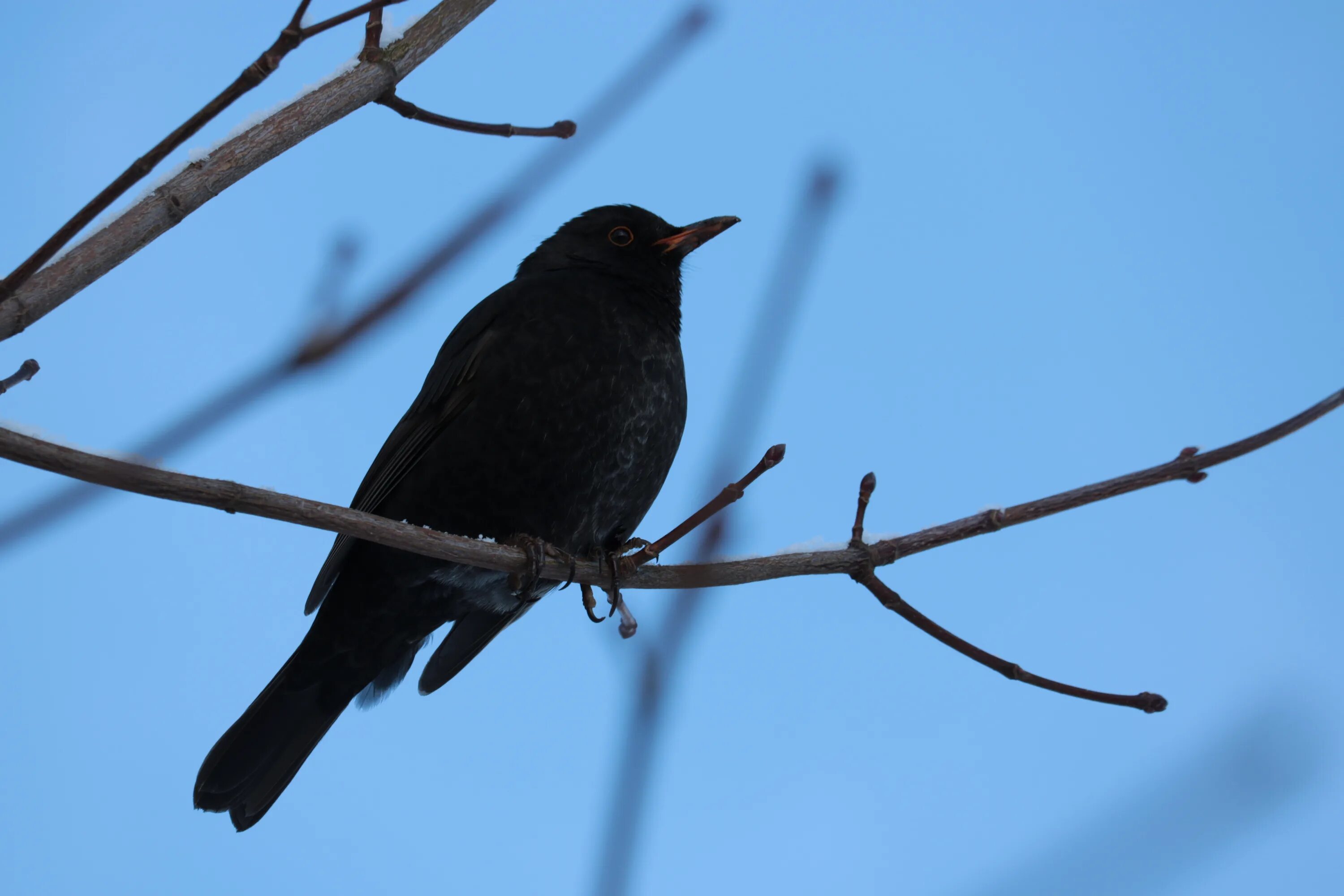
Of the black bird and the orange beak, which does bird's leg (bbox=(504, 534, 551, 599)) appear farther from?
the orange beak

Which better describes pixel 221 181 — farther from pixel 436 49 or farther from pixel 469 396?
pixel 469 396

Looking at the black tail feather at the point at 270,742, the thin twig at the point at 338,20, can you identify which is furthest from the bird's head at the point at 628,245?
the thin twig at the point at 338,20

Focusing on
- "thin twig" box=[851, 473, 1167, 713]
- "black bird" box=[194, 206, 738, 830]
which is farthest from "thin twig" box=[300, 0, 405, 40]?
"black bird" box=[194, 206, 738, 830]

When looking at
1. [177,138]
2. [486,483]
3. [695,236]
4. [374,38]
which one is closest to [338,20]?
[177,138]

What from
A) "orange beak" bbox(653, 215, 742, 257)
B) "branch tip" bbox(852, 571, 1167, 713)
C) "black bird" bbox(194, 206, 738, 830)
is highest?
"orange beak" bbox(653, 215, 742, 257)

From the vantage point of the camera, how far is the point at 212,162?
2.05m

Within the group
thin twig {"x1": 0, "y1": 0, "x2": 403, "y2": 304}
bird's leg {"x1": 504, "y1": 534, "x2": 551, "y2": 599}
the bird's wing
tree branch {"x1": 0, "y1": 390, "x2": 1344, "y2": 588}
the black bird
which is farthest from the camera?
the bird's wing

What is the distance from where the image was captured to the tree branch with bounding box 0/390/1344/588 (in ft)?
5.13

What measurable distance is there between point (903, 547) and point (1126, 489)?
0.48m

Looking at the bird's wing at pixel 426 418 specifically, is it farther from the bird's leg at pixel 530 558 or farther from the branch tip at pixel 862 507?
the branch tip at pixel 862 507

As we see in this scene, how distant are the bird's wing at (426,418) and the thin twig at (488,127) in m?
1.47

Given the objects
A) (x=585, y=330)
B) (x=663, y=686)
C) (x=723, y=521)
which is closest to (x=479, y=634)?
(x=585, y=330)

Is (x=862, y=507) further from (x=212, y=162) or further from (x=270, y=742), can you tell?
(x=270, y=742)

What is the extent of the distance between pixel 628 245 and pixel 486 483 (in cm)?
145
